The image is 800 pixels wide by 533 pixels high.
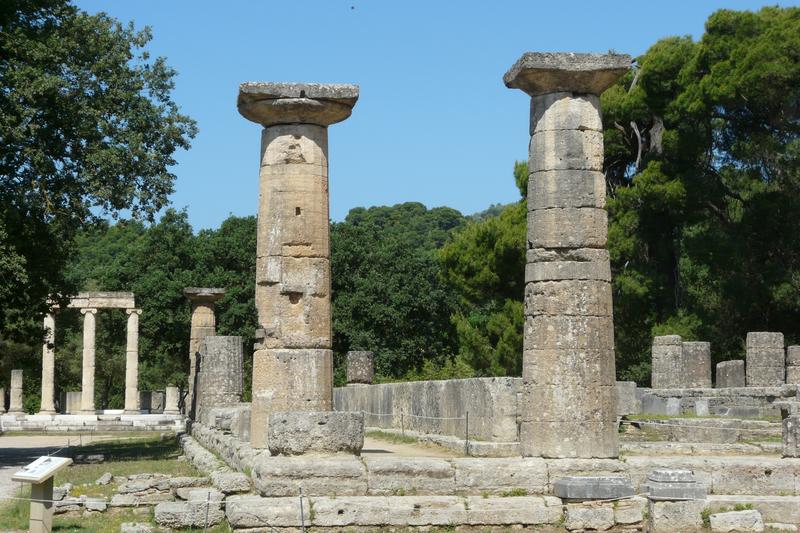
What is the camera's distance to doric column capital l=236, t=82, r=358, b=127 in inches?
629

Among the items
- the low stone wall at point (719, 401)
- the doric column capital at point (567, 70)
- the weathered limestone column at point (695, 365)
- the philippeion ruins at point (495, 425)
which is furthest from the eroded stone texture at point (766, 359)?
the doric column capital at point (567, 70)

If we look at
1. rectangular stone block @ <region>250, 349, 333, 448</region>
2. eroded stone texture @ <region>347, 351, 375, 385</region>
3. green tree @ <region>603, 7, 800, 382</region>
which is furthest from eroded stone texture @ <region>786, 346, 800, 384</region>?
rectangular stone block @ <region>250, 349, 333, 448</region>

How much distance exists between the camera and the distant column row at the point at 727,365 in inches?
1147

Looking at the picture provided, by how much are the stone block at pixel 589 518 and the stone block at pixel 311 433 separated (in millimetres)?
2430

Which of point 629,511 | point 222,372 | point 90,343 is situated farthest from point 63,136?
point 90,343

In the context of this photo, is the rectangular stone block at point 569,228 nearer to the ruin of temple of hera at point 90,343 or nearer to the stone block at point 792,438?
the stone block at point 792,438

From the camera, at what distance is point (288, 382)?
16.1m

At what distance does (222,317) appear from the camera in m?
44.5

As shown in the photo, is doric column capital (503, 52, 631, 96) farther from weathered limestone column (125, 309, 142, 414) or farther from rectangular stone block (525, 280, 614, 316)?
weathered limestone column (125, 309, 142, 414)

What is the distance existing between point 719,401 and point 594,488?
15.6 metres

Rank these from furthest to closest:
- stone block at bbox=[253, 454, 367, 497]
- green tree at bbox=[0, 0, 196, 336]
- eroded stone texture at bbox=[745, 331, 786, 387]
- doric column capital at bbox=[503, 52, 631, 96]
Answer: eroded stone texture at bbox=[745, 331, 786, 387] → green tree at bbox=[0, 0, 196, 336] → doric column capital at bbox=[503, 52, 631, 96] → stone block at bbox=[253, 454, 367, 497]

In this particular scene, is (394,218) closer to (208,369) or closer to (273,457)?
(208,369)

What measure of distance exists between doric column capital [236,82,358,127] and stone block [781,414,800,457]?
7446 mm

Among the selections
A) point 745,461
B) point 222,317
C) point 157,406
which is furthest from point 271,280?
point 157,406
